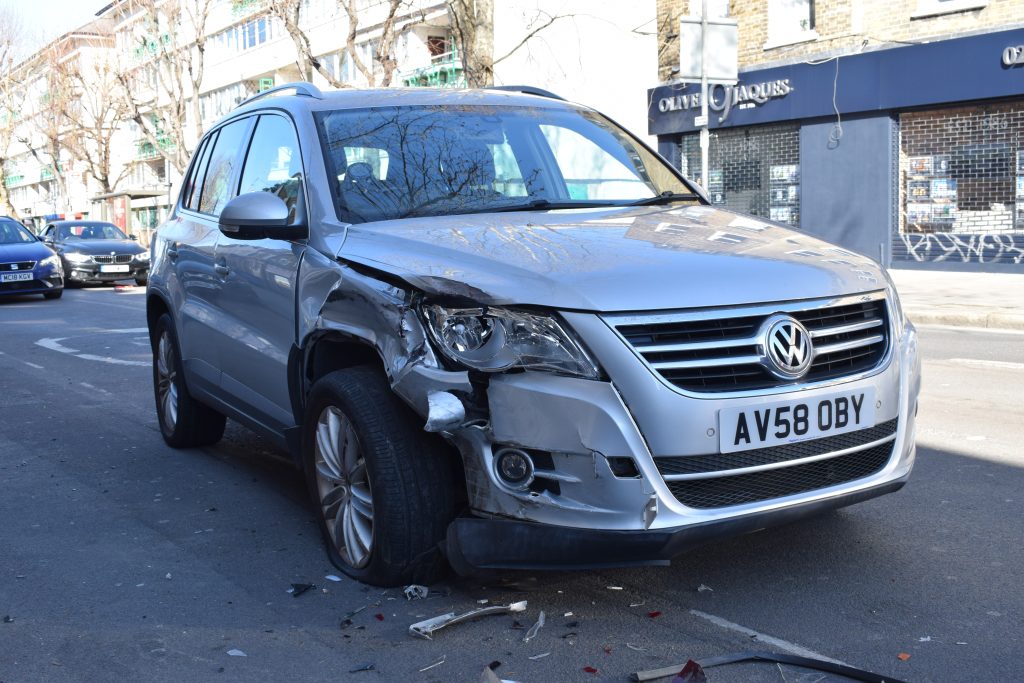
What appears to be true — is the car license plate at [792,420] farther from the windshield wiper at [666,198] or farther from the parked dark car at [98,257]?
the parked dark car at [98,257]

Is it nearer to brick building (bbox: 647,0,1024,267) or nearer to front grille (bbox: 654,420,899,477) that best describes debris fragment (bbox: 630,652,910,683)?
front grille (bbox: 654,420,899,477)

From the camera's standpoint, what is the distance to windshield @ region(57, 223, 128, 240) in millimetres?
26656

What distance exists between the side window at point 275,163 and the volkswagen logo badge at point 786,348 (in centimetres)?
Answer: 202

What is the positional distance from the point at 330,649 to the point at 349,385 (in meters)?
0.90

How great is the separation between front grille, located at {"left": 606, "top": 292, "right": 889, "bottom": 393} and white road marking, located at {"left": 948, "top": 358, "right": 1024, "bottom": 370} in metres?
6.36

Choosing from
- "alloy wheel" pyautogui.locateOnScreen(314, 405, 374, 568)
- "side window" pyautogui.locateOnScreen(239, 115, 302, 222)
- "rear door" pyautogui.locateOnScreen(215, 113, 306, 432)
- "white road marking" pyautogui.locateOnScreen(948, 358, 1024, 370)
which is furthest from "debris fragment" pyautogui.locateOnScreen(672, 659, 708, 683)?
"white road marking" pyautogui.locateOnScreen(948, 358, 1024, 370)

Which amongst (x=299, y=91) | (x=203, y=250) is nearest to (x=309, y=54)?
(x=203, y=250)

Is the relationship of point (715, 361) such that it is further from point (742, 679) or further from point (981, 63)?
point (981, 63)

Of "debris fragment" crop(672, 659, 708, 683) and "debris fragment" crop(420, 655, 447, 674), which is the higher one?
"debris fragment" crop(672, 659, 708, 683)

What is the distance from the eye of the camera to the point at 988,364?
370 inches

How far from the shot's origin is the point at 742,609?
366 centimetres

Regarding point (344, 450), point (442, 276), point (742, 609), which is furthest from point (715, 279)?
point (344, 450)

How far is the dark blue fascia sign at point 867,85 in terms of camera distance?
18891 millimetres

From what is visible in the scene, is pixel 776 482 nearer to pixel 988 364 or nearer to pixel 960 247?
pixel 988 364
